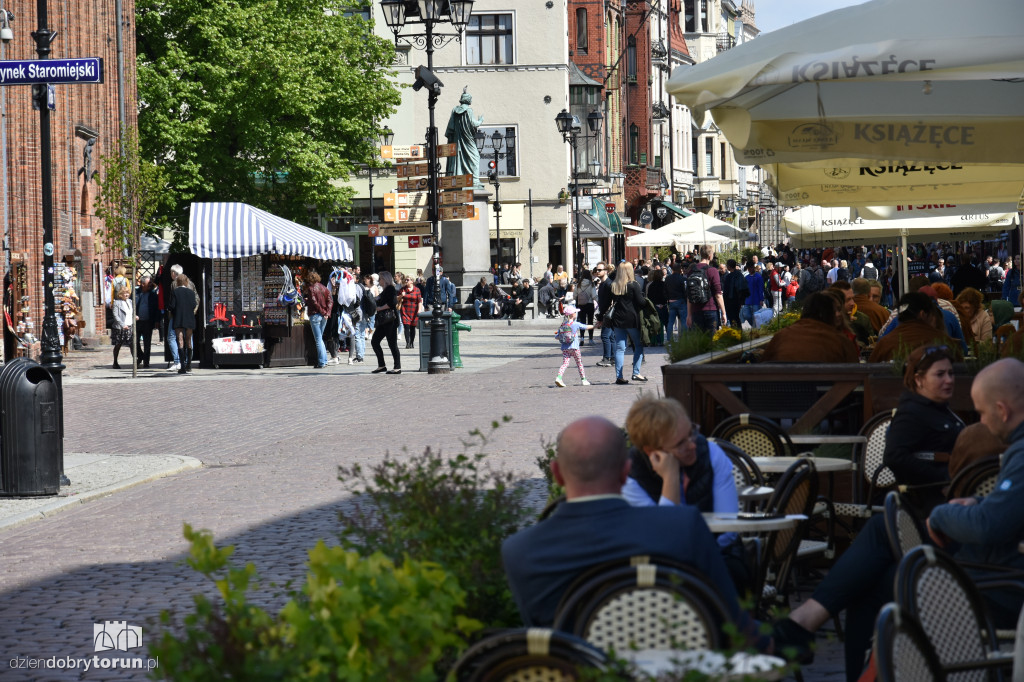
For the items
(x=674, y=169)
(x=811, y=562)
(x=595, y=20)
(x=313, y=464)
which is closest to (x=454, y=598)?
(x=811, y=562)

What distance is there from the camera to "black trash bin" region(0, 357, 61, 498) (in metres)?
11.5

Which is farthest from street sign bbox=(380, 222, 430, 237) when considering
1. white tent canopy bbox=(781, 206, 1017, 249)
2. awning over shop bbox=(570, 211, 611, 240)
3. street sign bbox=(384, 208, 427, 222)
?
awning over shop bbox=(570, 211, 611, 240)

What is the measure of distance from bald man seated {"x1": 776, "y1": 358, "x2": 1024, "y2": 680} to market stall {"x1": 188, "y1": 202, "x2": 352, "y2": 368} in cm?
2297

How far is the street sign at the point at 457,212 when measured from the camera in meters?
24.5

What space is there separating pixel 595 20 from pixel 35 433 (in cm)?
5773

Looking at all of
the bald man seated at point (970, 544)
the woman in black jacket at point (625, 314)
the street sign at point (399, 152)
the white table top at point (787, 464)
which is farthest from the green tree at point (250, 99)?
the bald man seated at point (970, 544)

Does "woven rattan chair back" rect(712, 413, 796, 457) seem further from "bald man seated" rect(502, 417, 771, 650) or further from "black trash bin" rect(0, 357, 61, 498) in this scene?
"black trash bin" rect(0, 357, 61, 498)

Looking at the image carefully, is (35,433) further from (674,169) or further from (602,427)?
(674,169)

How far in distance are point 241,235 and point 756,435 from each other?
21.0 m

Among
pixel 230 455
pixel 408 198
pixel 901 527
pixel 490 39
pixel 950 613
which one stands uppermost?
pixel 490 39

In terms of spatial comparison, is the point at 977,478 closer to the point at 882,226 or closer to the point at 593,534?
the point at 593,534

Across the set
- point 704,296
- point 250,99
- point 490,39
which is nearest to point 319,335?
point 704,296

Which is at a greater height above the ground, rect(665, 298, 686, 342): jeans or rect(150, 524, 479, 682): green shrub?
rect(665, 298, 686, 342): jeans

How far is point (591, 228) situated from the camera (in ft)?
209
